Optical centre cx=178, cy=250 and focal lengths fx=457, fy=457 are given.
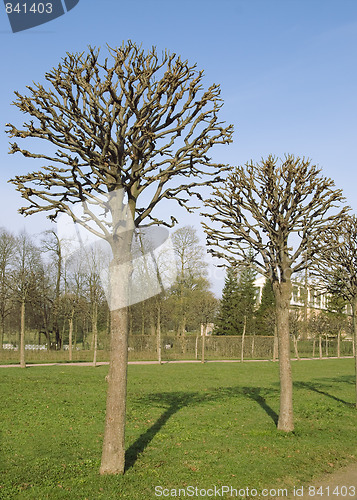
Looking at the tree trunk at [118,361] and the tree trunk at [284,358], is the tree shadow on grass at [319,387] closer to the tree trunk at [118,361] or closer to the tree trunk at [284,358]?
the tree trunk at [284,358]

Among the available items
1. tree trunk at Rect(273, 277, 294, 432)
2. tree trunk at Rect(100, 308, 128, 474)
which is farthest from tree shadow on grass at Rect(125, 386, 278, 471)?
tree trunk at Rect(273, 277, 294, 432)

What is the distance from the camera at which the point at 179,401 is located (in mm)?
14023

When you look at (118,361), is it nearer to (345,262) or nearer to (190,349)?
(345,262)

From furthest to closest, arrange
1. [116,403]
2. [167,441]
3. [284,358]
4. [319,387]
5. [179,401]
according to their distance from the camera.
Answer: [319,387] < [179,401] < [284,358] < [167,441] < [116,403]

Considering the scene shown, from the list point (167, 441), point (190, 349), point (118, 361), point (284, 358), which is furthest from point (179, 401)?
point (190, 349)

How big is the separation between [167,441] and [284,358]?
3.12 m

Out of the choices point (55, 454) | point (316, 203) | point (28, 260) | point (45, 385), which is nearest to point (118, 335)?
point (55, 454)

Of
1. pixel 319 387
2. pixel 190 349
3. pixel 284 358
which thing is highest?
pixel 284 358

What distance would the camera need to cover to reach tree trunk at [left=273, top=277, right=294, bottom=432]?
32.4ft

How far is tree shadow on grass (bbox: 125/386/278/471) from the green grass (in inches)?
1.3

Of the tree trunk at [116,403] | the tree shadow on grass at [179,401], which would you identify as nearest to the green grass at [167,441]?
the tree shadow on grass at [179,401]

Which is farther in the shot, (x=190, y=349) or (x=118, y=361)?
(x=190, y=349)

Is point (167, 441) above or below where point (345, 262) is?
below

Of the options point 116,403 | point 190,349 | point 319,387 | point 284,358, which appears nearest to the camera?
point 116,403
